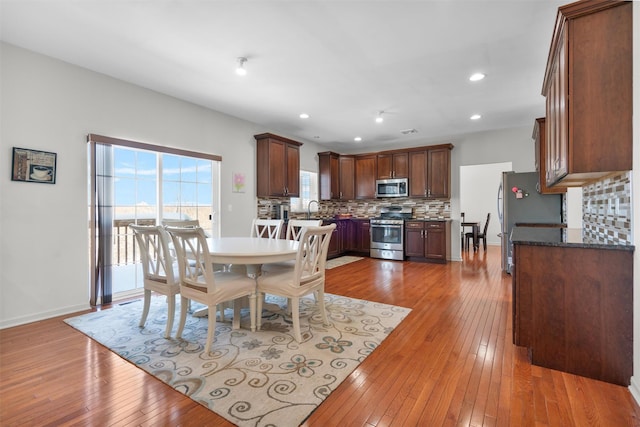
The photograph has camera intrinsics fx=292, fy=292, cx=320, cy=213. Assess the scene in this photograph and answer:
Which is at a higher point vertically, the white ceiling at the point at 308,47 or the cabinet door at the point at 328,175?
the white ceiling at the point at 308,47

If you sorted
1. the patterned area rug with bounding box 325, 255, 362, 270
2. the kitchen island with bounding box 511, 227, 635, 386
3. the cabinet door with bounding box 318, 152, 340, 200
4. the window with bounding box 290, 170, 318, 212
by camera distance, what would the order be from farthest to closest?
the cabinet door with bounding box 318, 152, 340, 200 < the window with bounding box 290, 170, 318, 212 < the patterned area rug with bounding box 325, 255, 362, 270 < the kitchen island with bounding box 511, 227, 635, 386

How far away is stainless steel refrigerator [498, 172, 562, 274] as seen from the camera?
14.2ft

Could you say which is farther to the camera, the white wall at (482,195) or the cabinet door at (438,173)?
the white wall at (482,195)

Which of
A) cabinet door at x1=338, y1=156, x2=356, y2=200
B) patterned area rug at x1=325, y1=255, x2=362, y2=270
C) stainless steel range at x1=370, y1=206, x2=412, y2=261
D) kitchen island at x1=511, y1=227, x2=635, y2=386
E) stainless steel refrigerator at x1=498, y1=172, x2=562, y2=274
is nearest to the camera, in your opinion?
kitchen island at x1=511, y1=227, x2=635, y2=386

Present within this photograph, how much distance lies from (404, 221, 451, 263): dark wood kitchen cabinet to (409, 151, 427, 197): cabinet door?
A: 68 cm

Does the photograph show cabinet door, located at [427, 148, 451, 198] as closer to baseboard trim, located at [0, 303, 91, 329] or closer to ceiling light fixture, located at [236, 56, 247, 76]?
ceiling light fixture, located at [236, 56, 247, 76]

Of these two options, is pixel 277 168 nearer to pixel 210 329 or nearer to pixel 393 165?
pixel 393 165

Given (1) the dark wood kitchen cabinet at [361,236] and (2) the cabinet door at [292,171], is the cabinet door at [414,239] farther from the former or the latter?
(2) the cabinet door at [292,171]

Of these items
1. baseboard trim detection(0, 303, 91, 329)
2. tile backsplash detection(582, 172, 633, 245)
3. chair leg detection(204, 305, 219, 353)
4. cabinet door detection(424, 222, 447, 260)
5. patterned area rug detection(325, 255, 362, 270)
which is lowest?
baseboard trim detection(0, 303, 91, 329)

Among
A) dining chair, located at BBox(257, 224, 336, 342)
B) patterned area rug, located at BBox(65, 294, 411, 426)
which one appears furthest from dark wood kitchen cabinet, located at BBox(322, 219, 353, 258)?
dining chair, located at BBox(257, 224, 336, 342)

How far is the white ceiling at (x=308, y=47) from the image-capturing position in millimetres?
2244

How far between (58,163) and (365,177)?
5.32 metres

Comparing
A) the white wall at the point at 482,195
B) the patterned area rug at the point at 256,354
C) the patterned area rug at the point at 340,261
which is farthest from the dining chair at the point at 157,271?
the white wall at the point at 482,195

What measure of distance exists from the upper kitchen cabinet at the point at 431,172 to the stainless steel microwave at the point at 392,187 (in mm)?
122
